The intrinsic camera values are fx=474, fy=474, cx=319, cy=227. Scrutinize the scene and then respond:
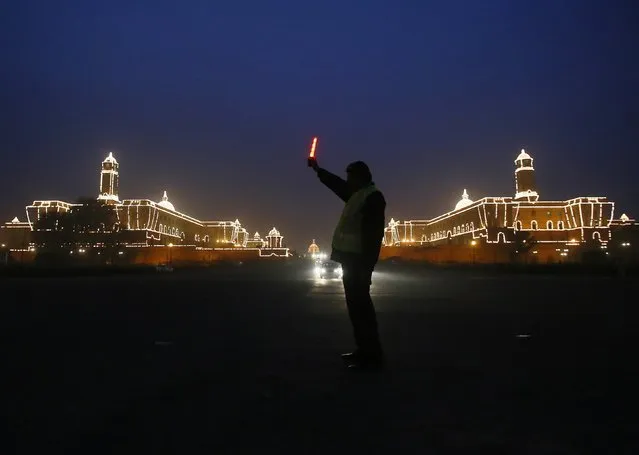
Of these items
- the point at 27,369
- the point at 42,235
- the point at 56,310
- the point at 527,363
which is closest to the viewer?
the point at 27,369

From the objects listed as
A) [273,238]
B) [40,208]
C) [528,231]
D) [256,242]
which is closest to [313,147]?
[528,231]

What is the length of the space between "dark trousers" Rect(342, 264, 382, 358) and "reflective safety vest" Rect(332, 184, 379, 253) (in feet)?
0.54

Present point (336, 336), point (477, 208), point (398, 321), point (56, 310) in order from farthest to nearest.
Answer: point (477, 208) → point (56, 310) → point (398, 321) → point (336, 336)

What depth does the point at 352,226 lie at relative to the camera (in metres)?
3.97

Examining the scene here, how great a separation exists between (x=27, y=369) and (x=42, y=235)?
6833 centimetres

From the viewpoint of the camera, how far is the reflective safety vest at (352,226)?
12.9 feet

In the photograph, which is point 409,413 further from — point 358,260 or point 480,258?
point 480,258

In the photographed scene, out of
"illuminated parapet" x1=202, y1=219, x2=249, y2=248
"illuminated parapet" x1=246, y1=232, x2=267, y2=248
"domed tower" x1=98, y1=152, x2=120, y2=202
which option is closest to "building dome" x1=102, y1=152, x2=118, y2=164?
"domed tower" x1=98, y1=152, x2=120, y2=202

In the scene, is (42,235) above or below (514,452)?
above

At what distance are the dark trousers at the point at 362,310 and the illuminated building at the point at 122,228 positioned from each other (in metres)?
64.7

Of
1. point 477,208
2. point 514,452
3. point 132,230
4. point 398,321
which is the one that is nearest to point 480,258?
point 477,208

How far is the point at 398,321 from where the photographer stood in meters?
6.93

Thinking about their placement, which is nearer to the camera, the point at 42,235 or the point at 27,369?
the point at 27,369

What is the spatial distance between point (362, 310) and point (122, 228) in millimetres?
70931
